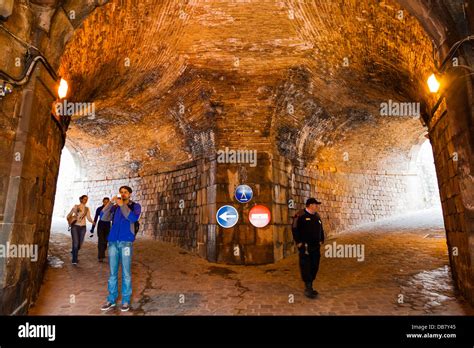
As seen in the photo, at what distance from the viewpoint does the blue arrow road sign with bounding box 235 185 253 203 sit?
8398mm

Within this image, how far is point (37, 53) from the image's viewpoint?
3.46m

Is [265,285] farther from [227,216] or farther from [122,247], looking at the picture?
[122,247]

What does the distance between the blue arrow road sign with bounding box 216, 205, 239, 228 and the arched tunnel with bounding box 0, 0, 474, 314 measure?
5.5 inches

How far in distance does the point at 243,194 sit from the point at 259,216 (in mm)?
743

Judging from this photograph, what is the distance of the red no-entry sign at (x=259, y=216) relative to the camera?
26.9 ft

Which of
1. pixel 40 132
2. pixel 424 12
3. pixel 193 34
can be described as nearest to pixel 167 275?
pixel 40 132

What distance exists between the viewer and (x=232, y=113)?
832cm

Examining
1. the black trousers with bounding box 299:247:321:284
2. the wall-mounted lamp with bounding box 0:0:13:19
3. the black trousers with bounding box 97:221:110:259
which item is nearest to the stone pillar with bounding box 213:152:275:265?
the black trousers with bounding box 97:221:110:259

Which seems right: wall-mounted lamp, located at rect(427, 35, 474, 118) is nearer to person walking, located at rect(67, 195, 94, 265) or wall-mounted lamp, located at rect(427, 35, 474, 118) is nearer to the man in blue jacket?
the man in blue jacket

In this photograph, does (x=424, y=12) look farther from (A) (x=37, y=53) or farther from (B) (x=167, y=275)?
(B) (x=167, y=275)

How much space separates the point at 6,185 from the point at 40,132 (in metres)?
0.87

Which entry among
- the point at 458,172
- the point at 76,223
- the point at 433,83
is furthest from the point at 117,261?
the point at 433,83

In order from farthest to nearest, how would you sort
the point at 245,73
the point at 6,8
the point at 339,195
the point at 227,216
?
the point at 339,195, the point at 227,216, the point at 245,73, the point at 6,8

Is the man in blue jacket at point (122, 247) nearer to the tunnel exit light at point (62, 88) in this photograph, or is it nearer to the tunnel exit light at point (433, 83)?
the tunnel exit light at point (62, 88)
